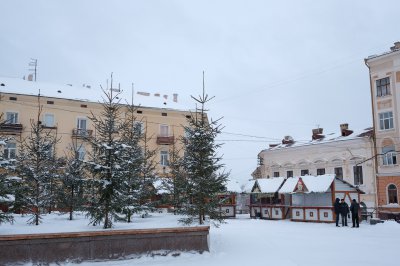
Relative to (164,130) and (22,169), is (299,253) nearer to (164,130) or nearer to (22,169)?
(22,169)

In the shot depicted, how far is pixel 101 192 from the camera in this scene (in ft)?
45.4

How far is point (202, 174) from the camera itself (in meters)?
15.6

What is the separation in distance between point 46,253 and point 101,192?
3505mm

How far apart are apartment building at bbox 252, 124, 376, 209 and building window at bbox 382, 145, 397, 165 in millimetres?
1252

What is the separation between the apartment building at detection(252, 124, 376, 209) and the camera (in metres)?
37.2

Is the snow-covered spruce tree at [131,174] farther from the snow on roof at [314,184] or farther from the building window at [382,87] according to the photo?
the building window at [382,87]

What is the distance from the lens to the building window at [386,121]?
36306mm

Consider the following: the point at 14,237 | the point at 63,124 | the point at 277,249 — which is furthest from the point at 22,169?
the point at 63,124

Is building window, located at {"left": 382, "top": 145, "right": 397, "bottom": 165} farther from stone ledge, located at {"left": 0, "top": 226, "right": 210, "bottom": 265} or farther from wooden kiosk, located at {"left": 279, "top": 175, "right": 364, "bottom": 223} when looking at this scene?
stone ledge, located at {"left": 0, "top": 226, "right": 210, "bottom": 265}

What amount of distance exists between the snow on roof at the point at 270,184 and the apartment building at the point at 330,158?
9095 mm

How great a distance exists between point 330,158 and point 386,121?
6.81 m

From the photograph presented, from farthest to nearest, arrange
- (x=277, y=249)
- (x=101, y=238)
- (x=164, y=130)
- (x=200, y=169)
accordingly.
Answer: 1. (x=164, y=130)
2. (x=200, y=169)
3. (x=277, y=249)
4. (x=101, y=238)

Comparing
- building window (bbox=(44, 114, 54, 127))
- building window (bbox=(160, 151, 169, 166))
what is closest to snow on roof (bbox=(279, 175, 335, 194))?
building window (bbox=(160, 151, 169, 166))

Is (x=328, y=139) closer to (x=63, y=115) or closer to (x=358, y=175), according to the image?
(x=358, y=175)
